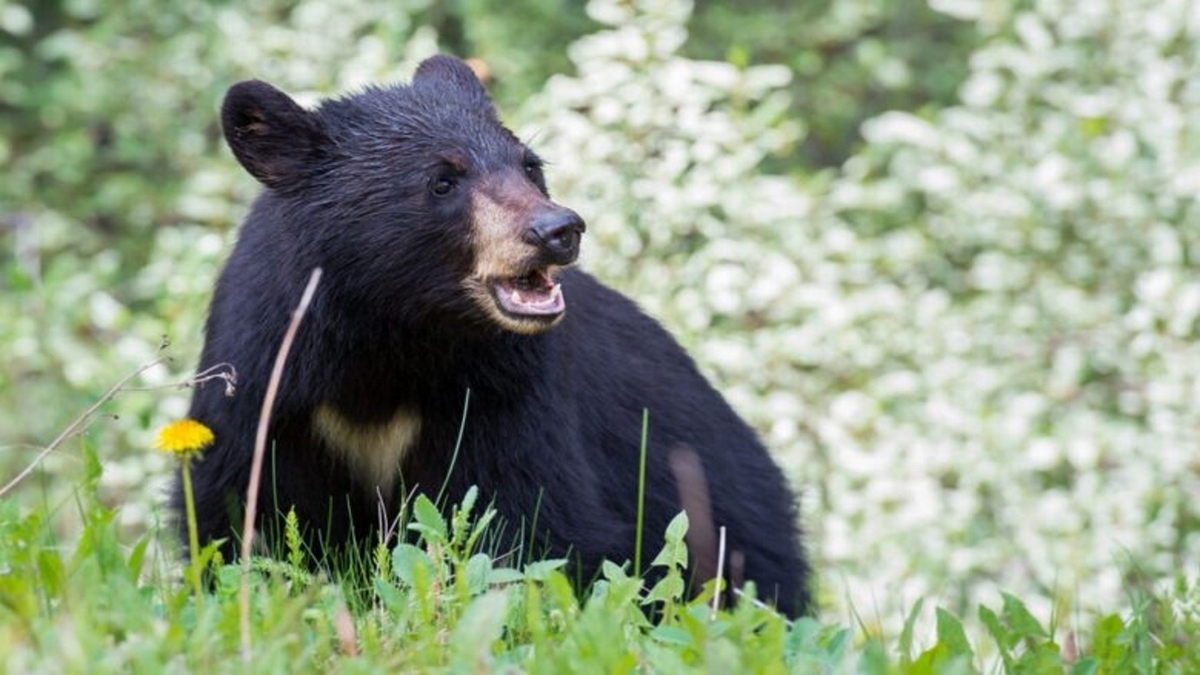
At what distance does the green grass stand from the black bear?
0.84m

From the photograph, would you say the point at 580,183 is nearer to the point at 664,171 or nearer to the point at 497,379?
the point at 664,171

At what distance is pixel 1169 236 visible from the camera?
29.3 ft

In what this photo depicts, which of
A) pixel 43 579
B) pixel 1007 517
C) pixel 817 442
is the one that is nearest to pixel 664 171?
pixel 817 442

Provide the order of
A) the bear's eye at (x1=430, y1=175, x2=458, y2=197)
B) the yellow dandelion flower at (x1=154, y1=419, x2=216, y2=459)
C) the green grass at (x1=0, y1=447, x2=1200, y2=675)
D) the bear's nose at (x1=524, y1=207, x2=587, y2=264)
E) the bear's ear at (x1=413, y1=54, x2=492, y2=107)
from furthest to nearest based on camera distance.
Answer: the bear's ear at (x1=413, y1=54, x2=492, y2=107)
the bear's eye at (x1=430, y1=175, x2=458, y2=197)
the bear's nose at (x1=524, y1=207, x2=587, y2=264)
the yellow dandelion flower at (x1=154, y1=419, x2=216, y2=459)
the green grass at (x1=0, y1=447, x2=1200, y2=675)

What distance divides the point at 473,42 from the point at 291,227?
600 centimetres

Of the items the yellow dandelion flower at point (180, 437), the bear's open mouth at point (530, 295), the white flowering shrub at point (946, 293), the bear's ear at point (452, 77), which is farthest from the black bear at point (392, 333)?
the white flowering shrub at point (946, 293)

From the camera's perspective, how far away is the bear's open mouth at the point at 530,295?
4727mm

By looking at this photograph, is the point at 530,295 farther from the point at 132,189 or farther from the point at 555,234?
the point at 132,189

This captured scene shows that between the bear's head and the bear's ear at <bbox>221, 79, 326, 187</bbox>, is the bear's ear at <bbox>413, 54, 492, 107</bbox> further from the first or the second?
the bear's ear at <bbox>221, 79, 326, 187</bbox>

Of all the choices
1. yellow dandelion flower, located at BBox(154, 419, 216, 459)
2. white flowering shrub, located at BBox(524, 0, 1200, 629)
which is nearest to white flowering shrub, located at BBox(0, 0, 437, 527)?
white flowering shrub, located at BBox(524, 0, 1200, 629)

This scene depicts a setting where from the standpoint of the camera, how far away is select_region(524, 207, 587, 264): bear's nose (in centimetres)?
469

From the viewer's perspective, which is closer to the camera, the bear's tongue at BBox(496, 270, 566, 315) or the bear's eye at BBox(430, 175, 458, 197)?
the bear's tongue at BBox(496, 270, 566, 315)

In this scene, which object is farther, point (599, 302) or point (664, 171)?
point (664, 171)

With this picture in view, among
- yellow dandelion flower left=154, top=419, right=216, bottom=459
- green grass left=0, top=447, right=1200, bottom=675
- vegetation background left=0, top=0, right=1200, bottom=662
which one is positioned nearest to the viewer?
green grass left=0, top=447, right=1200, bottom=675
